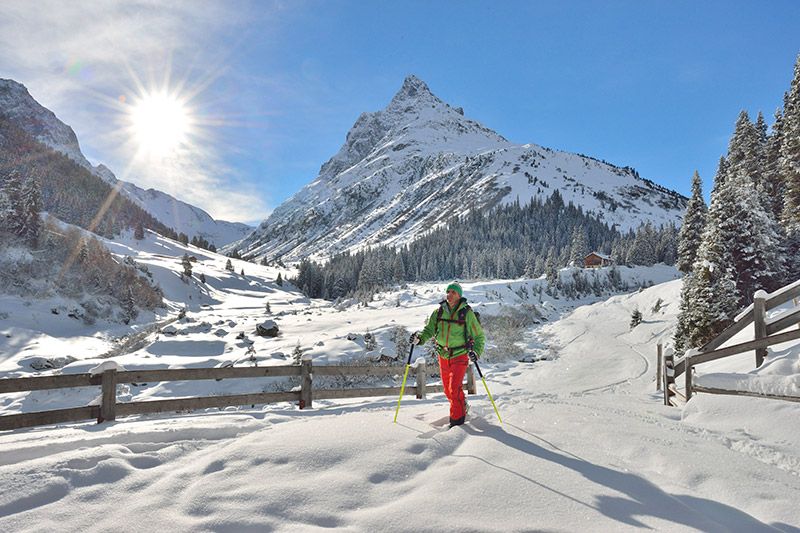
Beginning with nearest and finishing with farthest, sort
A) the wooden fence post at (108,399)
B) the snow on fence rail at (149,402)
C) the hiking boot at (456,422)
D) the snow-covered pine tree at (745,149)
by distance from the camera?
the snow on fence rail at (149,402)
the hiking boot at (456,422)
the wooden fence post at (108,399)
the snow-covered pine tree at (745,149)

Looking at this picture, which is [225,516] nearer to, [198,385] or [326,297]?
[198,385]

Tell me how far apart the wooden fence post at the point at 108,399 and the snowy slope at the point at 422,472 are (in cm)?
41

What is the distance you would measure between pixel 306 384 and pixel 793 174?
109ft

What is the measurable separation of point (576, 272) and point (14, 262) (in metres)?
90.9

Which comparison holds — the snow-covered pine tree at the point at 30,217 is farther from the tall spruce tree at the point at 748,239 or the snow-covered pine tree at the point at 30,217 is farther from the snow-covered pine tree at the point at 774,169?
the snow-covered pine tree at the point at 774,169

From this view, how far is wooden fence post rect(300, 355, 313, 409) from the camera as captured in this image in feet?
28.7

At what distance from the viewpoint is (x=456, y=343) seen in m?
6.72

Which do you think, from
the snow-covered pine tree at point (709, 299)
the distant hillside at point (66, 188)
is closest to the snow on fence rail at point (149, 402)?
the snow-covered pine tree at point (709, 299)

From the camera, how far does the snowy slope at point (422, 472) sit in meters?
3.46

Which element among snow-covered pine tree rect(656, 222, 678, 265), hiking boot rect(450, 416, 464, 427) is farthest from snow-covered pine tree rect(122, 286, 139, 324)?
snow-covered pine tree rect(656, 222, 678, 265)

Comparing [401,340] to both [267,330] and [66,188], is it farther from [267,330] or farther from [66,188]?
[66,188]

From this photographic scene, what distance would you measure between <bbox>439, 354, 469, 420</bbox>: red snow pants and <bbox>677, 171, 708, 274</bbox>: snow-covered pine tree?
38.6 m

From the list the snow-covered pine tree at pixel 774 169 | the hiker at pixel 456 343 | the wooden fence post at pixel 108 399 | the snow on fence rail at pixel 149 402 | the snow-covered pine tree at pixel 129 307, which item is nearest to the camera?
the snow on fence rail at pixel 149 402

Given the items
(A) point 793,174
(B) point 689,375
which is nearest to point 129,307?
(B) point 689,375
